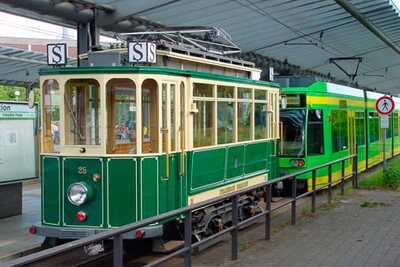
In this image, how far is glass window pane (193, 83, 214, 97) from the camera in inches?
349

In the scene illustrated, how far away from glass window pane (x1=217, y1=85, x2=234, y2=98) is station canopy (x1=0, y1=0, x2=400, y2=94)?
4.57m

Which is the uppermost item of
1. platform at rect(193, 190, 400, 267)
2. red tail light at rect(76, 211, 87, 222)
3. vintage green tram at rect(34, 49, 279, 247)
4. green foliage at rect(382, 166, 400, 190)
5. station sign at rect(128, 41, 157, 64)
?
station sign at rect(128, 41, 157, 64)

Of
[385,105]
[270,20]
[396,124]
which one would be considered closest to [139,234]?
[385,105]

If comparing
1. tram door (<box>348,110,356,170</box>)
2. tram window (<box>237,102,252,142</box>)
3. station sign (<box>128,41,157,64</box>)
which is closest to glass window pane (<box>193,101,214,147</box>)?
tram window (<box>237,102,252,142</box>)

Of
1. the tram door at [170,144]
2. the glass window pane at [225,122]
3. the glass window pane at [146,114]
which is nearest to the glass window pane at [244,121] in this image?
the glass window pane at [225,122]

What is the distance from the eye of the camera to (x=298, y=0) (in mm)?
16547

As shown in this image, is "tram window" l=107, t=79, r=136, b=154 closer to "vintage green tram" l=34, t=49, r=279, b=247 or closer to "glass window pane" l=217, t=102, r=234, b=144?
"vintage green tram" l=34, t=49, r=279, b=247

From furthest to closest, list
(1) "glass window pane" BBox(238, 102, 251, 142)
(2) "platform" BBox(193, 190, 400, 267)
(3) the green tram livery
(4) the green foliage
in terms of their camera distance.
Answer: (4) the green foliage
(3) the green tram livery
(1) "glass window pane" BBox(238, 102, 251, 142)
(2) "platform" BBox(193, 190, 400, 267)

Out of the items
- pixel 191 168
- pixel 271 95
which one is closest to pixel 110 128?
pixel 191 168

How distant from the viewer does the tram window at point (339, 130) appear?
648 inches

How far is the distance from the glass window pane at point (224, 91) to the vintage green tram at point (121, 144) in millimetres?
462

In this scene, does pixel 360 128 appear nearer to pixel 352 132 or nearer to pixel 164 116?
pixel 352 132

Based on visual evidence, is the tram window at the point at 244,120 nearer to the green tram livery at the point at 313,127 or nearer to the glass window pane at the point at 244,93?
the glass window pane at the point at 244,93

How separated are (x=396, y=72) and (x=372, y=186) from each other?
2948 centimetres
